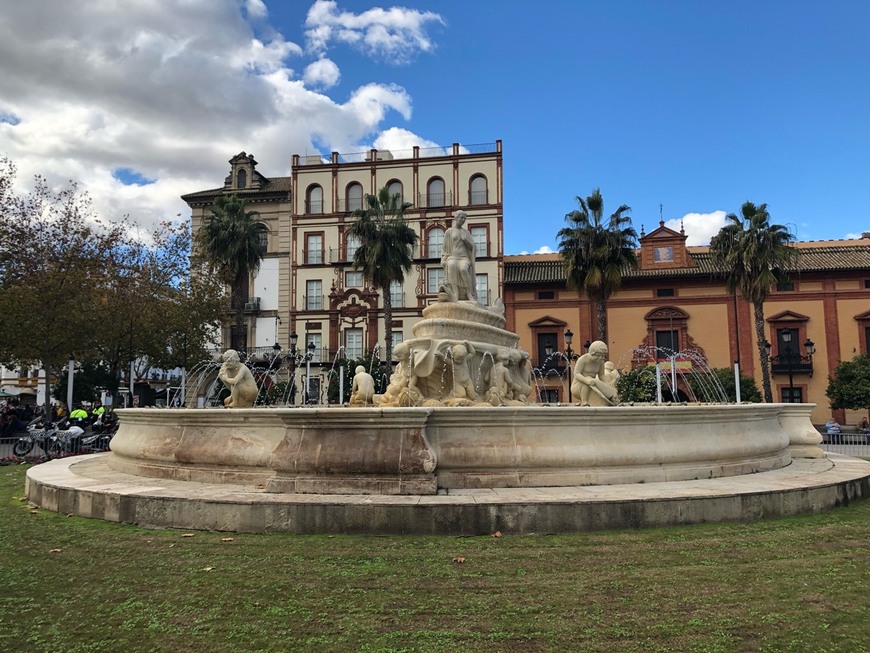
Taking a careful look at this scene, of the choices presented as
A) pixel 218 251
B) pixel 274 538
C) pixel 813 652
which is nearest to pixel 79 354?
pixel 218 251

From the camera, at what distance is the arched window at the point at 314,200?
154ft

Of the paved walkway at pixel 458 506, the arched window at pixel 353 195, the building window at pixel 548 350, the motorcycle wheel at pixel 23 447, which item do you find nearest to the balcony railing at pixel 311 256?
the arched window at pixel 353 195

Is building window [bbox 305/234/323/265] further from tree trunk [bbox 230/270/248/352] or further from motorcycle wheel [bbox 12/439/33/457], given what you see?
motorcycle wheel [bbox 12/439/33/457]

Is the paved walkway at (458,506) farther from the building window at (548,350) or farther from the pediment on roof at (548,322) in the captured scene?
the pediment on roof at (548,322)

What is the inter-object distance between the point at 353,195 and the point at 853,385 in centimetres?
3267

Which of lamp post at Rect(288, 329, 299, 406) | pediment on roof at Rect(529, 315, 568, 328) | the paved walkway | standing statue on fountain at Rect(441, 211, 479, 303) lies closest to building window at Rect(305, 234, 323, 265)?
lamp post at Rect(288, 329, 299, 406)

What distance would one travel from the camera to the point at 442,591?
444 cm

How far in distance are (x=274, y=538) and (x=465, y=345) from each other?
5.66m

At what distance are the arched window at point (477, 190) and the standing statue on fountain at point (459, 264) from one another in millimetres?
32757

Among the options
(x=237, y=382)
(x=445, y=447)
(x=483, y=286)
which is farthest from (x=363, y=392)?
(x=483, y=286)

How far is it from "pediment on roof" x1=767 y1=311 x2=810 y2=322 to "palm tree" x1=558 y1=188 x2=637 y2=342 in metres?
11.5

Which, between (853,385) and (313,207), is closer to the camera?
(853,385)

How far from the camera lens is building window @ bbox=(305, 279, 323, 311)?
45.9m

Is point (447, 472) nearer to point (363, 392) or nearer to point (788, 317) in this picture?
point (363, 392)
